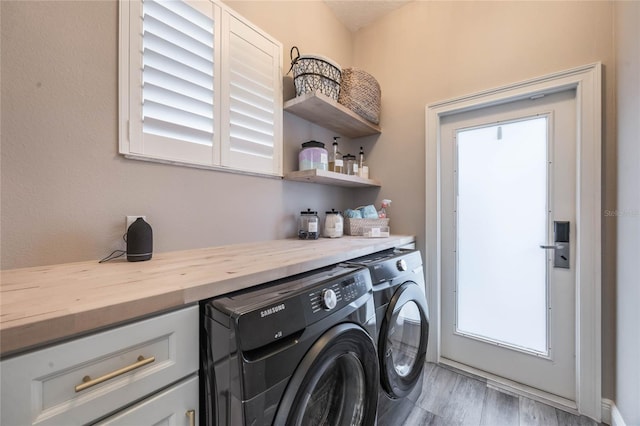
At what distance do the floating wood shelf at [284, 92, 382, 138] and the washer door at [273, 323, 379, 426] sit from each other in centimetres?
139

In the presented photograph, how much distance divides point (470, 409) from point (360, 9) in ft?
10.2

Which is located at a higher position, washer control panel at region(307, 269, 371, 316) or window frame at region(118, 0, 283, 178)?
window frame at region(118, 0, 283, 178)

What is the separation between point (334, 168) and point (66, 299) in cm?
172

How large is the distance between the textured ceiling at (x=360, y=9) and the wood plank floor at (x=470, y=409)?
290cm

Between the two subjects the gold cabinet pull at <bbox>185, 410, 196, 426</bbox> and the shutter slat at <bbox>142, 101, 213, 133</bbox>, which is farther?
the shutter slat at <bbox>142, 101, 213, 133</bbox>

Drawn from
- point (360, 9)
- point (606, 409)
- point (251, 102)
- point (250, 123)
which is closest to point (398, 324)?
point (606, 409)

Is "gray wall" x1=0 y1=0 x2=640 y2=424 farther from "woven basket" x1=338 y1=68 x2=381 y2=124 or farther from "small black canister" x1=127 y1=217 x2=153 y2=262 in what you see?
"woven basket" x1=338 y1=68 x2=381 y2=124

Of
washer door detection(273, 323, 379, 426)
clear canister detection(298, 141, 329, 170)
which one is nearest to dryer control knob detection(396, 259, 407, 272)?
washer door detection(273, 323, 379, 426)

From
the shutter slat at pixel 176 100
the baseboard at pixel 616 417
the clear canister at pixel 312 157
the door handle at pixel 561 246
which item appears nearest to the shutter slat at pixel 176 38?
the shutter slat at pixel 176 100

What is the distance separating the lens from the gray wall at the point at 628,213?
1.15m

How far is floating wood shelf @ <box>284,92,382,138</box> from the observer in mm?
1649

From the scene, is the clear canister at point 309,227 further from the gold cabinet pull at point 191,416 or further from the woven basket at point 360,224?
the gold cabinet pull at point 191,416

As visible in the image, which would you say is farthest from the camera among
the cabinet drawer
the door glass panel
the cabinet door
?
the door glass panel

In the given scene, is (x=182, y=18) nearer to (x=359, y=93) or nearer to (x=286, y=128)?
(x=286, y=128)
